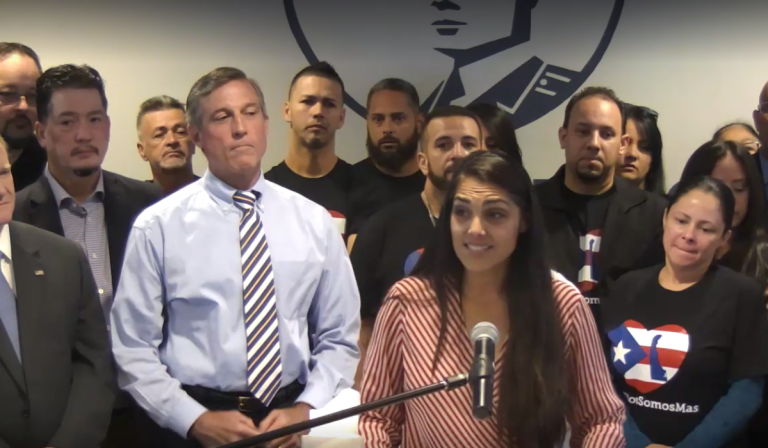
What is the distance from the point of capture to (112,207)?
8.70ft

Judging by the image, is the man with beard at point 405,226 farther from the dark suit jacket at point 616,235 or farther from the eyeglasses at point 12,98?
the eyeglasses at point 12,98

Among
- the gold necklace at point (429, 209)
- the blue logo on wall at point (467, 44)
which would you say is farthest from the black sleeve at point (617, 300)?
the blue logo on wall at point (467, 44)

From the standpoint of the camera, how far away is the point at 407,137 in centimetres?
372

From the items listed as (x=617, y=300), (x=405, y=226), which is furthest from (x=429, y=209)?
(x=617, y=300)

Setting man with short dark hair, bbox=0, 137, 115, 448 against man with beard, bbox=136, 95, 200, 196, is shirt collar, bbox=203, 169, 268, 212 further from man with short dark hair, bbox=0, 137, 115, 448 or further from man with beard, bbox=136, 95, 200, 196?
man with beard, bbox=136, 95, 200, 196

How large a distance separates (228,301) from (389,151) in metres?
1.59

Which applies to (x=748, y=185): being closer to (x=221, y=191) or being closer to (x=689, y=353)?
(x=689, y=353)

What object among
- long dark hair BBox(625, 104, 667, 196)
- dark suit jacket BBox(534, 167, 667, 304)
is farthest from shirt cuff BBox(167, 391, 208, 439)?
long dark hair BBox(625, 104, 667, 196)

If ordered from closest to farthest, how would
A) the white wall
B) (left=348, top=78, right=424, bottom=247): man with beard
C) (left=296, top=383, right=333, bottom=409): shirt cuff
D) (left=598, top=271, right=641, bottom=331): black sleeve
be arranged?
(left=296, top=383, right=333, bottom=409): shirt cuff < (left=598, top=271, right=641, bottom=331): black sleeve < (left=348, top=78, right=424, bottom=247): man with beard < the white wall

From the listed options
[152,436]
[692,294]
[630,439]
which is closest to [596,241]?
[692,294]

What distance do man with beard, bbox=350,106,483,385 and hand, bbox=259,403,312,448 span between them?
74 centimetres

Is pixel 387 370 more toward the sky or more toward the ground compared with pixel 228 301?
more toward the ground

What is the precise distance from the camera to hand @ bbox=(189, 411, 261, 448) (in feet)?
7.12

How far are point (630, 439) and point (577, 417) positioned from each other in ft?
2.36
